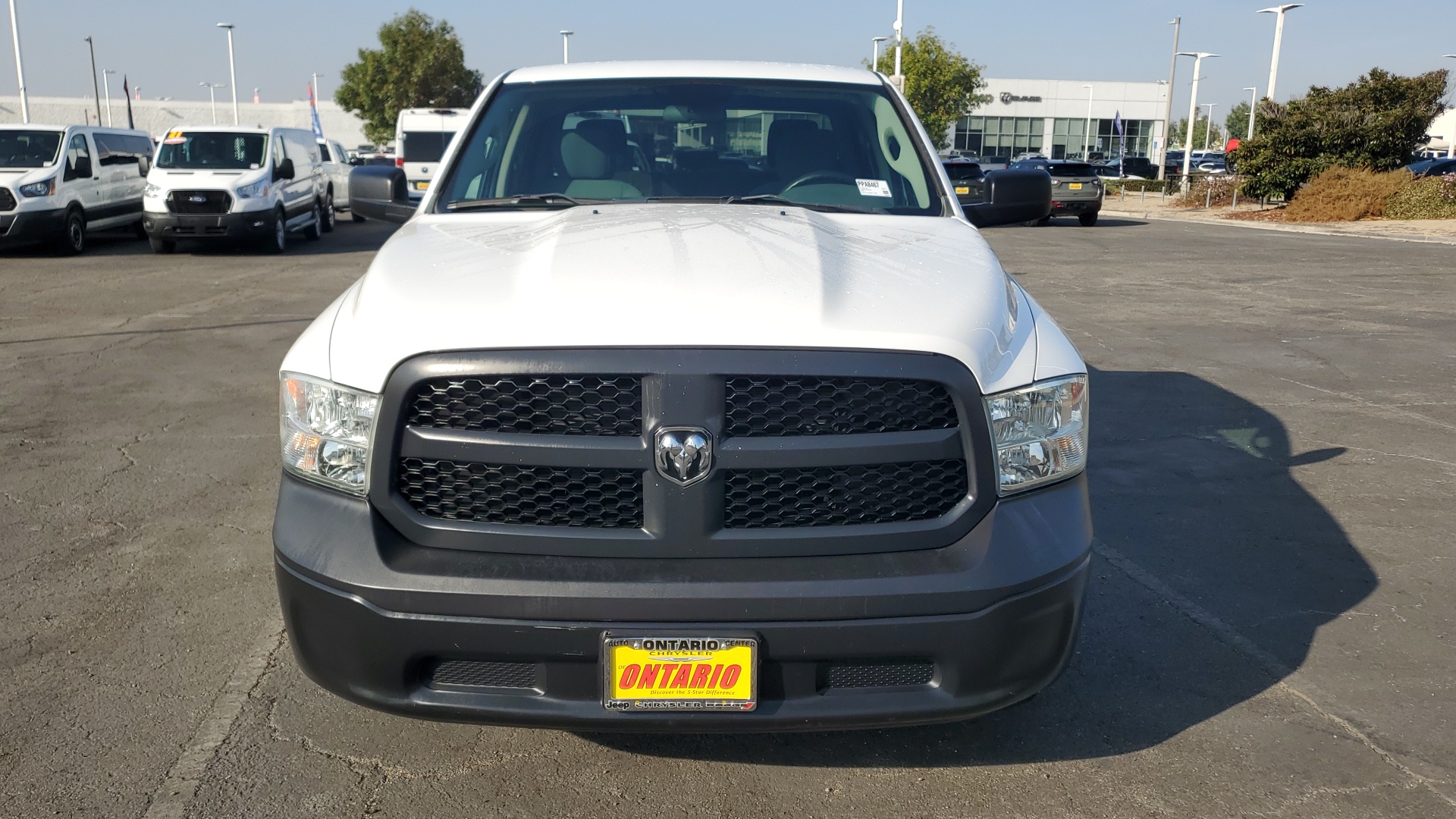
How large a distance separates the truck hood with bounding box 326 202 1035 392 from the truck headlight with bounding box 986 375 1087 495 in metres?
0.06

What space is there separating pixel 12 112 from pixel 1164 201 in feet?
234

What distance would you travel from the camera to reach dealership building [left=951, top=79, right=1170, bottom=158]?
264 feet

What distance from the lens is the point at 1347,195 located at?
2736cm

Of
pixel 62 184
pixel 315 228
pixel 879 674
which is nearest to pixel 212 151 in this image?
pixel 62 184

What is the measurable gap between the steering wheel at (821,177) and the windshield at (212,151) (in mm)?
15713

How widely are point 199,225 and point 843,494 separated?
54.8ft

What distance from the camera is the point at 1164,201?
3856 centimetres

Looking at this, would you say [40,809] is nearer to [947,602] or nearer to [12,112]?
[947,602]

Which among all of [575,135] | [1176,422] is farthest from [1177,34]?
[575,135]

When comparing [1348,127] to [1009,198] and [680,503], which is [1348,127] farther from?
[680,503]

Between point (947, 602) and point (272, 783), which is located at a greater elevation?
point (947, 602)

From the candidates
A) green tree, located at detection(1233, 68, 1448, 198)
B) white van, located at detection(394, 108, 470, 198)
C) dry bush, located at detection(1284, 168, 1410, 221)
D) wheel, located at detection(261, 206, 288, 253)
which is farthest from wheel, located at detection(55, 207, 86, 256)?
green tree, located at detection(1233, 68, 1448, 198)

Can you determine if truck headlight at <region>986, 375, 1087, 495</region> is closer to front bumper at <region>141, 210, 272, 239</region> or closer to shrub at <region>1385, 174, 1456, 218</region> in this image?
front bumper at <region>141, 210, 272, 239</region>

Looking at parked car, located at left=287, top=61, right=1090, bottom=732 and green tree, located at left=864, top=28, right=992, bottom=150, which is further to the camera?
green tree, located at left=864, top=28, right=992, bottom=150
